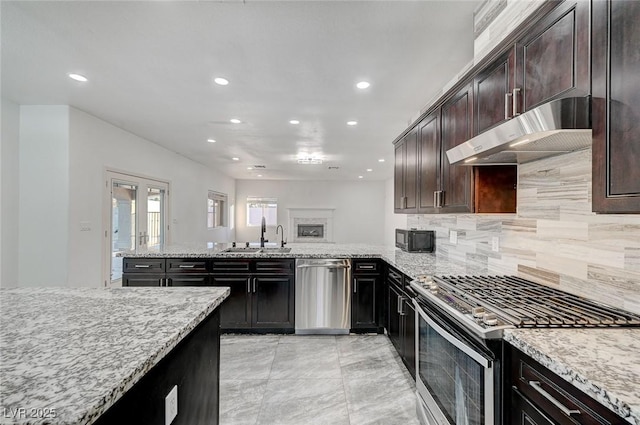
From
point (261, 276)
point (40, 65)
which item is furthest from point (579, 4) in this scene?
point (40, 65)

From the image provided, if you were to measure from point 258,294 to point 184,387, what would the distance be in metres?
2.30

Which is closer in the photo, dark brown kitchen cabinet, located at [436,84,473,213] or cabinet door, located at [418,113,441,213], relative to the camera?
dark brown kitchen cabinet, located at [436,84,473,213]

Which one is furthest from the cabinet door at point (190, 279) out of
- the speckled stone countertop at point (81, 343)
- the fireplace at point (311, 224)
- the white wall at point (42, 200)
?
the fireplace at point (311, 224)

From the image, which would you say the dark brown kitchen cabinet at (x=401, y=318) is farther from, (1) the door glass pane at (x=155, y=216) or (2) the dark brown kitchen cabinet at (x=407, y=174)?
(1) the door glass pane at (x=155, y=216)

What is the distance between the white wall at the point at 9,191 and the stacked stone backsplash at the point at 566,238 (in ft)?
16.8

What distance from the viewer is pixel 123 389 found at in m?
0.73

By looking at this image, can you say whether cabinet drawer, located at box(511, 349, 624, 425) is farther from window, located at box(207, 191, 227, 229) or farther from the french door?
window, located at box(207, 191, 227, 229)

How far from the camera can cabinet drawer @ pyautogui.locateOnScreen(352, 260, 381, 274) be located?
345 cm

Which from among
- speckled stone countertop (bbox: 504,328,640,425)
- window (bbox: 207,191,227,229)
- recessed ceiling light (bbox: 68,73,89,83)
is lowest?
speckled stone countertop (bbox: 504,328,640,425)

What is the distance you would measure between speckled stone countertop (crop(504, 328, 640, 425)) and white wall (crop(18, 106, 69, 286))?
4738 millimetres

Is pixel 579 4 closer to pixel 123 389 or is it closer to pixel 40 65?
pixel 123 389

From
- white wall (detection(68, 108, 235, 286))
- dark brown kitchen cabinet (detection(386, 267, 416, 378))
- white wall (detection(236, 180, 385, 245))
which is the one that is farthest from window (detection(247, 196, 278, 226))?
dark brown kitchen cabinet (detection(386, 267, 416, 378))

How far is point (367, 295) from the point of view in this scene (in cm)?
347

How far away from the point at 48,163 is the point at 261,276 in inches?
119
